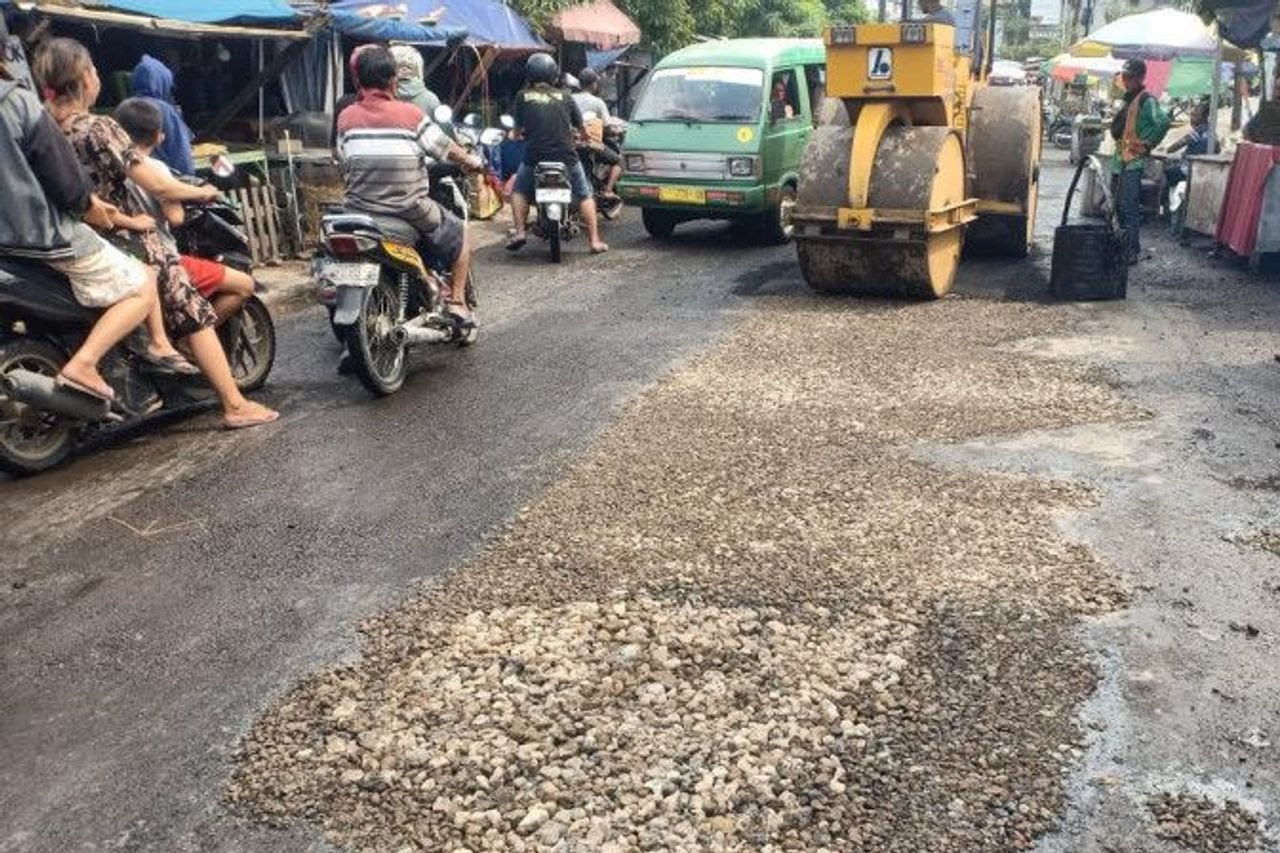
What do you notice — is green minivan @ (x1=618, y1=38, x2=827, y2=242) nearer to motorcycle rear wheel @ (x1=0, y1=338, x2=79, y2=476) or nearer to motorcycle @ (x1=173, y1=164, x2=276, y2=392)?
motorcycle @ (x1=173, y1=164, x2=276, y2=392)

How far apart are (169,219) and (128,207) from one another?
226mm

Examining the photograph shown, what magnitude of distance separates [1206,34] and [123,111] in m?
17.4

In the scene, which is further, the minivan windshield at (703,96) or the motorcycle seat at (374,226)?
the minivan windshield at (703,96)

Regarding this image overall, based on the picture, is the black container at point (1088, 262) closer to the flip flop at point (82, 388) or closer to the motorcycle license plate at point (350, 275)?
the motorcycle license plate at point (350, 275)

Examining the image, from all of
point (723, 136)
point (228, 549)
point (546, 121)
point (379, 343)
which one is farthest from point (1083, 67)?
point (228, 549)

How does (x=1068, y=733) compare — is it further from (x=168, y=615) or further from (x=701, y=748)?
(x=168, y=615)

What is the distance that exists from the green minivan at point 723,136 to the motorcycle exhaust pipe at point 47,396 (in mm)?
7197

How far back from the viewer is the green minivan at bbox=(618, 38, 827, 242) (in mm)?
10984

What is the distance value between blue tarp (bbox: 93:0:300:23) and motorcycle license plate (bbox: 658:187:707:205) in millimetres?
4244

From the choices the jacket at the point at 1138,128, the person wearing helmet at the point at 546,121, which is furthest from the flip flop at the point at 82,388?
the jacket at the point at 1138,128

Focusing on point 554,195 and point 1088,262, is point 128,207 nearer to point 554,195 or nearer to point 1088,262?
point 554,195

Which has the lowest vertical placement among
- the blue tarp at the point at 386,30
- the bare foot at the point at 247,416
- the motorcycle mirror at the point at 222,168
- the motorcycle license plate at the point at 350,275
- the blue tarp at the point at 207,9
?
the bare foot at the point at 247,416

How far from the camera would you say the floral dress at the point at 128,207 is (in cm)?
512

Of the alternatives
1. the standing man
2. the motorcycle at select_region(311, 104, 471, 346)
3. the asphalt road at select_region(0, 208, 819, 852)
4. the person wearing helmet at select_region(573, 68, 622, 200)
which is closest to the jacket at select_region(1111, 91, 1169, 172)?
the standing man
